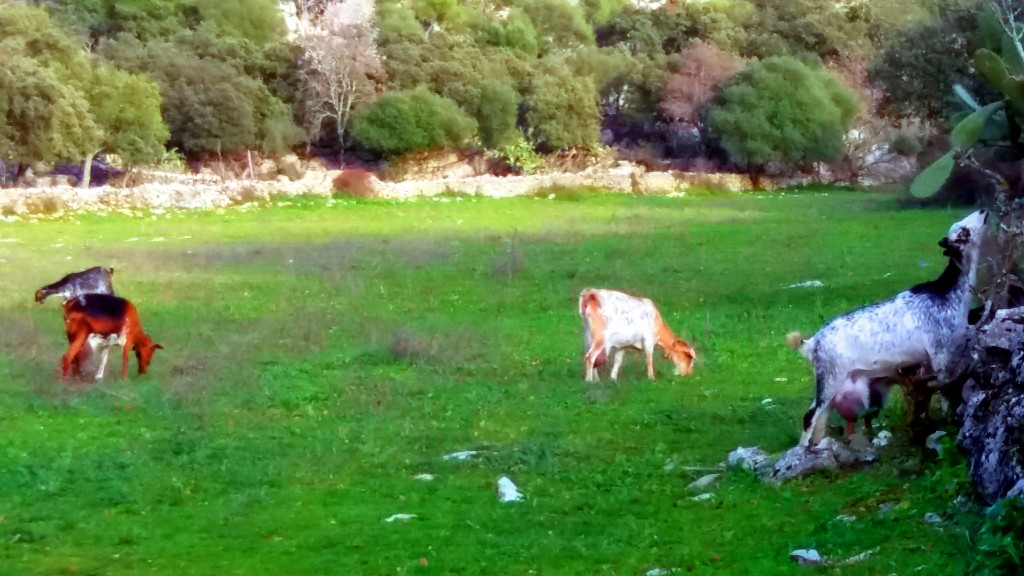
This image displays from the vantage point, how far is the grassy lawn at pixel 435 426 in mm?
8055

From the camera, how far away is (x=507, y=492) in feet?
31.0

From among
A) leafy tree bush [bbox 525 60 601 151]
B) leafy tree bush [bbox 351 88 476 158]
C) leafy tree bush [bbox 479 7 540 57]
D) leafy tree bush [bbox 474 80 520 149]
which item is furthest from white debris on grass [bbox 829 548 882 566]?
leafy tree bush [bbox 479 7 540 57]

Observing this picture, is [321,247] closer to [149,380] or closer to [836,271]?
[836,271]

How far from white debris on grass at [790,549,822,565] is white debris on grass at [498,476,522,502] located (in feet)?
8.61

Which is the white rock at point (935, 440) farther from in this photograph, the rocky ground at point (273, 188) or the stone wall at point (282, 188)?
the stone wall at point (282, 188)

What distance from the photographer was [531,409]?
41.4 ft

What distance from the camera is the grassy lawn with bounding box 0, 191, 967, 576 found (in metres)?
8.05

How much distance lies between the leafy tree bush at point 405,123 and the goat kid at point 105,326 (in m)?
39.7

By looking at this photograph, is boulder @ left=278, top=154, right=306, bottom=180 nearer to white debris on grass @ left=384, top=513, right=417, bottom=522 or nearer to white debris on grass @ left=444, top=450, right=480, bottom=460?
white debris on grass @ left=444, top=450, right=480, bottom=460

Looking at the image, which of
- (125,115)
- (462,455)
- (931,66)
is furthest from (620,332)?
(125,115)

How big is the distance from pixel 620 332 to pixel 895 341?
5154 millimetres

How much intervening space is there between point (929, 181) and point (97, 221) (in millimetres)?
30679

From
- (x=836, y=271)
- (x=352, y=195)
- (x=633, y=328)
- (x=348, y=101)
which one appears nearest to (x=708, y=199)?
(x=352, y=195)

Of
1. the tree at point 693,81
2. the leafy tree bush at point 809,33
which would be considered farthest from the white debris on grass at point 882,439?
the leafy tree bush at point 809,33
